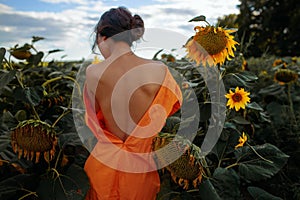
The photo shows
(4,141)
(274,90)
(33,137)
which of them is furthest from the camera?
(274,90)

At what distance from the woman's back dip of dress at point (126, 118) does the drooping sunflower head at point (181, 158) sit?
92 millimetres

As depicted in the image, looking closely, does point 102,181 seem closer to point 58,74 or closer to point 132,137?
point 132,137

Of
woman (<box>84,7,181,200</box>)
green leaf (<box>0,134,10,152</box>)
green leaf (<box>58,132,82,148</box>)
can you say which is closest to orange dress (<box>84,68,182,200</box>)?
woman (<box>84,7,181,200</box>)

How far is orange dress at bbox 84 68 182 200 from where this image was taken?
4.76 ft

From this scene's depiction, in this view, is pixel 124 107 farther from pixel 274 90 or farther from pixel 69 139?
pixel 274 90

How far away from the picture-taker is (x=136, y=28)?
1.49m

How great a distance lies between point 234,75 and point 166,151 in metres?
0.51

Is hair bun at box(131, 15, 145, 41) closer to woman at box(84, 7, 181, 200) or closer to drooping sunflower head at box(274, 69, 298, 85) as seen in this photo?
woman at box(84, 7, 181, 200)

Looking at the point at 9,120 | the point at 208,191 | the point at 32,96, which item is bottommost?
the point at 208,191

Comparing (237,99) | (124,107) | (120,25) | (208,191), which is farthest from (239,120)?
(120,25)

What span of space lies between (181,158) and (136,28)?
53cm

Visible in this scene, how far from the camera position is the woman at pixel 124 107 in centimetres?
145

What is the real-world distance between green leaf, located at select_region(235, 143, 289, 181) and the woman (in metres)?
0.33

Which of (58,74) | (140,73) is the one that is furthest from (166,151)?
(58,74)
